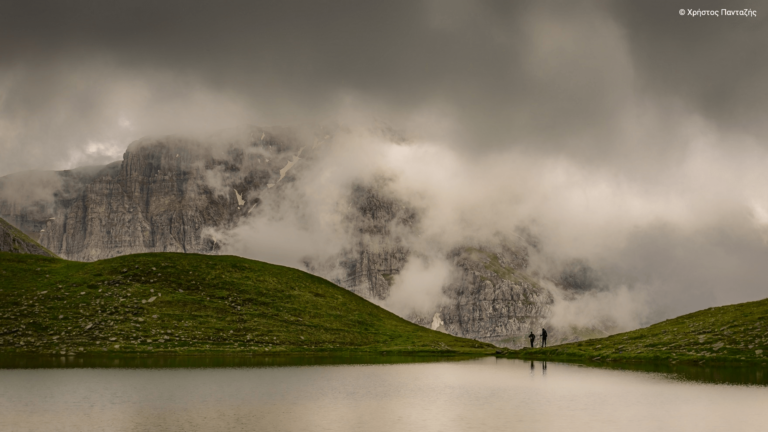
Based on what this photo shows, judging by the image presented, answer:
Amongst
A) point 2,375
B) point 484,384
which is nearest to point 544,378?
point 484,384

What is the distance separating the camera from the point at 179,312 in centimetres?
13088

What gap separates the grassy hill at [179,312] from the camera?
111 meters

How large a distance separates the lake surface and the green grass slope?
1462 cm

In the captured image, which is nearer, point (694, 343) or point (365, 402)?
point (365, 402)

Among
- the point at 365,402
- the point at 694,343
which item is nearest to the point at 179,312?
the point at 365,402

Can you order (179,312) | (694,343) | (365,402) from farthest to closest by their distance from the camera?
(179,312) < (694,343) < (365,402)

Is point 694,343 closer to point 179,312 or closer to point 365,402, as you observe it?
point 365,402

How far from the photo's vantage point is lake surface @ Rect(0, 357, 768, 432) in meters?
36.6

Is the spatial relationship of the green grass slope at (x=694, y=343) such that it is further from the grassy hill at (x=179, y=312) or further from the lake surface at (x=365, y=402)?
the grassy hill at (x=179, y=312)

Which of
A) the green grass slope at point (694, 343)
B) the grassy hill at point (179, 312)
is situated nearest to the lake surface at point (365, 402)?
the green grass slope at point (694, 343)

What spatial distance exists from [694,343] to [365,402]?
71.2m

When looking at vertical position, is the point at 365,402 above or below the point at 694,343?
below

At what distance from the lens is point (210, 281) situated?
158 metres

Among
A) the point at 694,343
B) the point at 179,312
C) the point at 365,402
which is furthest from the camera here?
the point at 179,312
